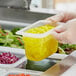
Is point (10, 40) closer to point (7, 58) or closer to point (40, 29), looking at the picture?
point (7, 58)

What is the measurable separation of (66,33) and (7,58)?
0.52 metres

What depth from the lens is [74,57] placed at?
178cm

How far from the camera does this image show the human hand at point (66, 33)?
58.2 inches

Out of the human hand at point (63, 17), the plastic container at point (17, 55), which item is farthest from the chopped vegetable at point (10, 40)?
the human hand at point (63, 17)

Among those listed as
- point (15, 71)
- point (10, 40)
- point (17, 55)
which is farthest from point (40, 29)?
point (10, 40)

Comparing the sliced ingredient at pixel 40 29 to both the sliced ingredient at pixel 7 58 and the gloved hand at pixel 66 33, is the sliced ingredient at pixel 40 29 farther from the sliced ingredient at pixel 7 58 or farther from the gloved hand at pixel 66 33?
the sliced ingredient at pixel 7 58

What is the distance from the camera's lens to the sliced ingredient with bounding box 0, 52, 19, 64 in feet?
5.96

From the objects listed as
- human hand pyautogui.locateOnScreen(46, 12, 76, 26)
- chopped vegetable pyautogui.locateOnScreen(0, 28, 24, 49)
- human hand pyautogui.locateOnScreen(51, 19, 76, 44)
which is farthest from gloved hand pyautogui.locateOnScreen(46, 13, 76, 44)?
chopped vegetable pyautogui.locateOnScreen(0, 28, 24, 49)

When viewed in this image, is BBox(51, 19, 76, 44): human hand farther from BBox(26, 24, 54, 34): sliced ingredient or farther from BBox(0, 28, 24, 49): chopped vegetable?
BBox(0, 28, 24, 49): chopped vegetable

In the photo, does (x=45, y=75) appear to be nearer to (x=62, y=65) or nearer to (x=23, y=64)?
(x=62, y=65)

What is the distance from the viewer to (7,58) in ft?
6.01

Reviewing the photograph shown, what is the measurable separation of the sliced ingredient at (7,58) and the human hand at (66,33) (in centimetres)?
42

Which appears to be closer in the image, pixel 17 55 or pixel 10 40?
pixel 17 55

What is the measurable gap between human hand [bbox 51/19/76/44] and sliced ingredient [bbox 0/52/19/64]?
418 millimetres
